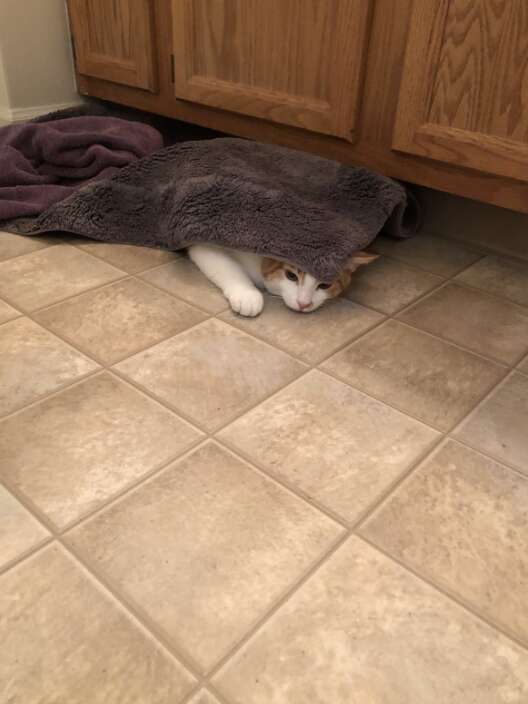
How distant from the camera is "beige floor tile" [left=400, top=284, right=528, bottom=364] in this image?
1106mm

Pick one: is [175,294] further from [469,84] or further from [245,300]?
[469,84]

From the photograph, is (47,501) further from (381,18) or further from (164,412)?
(381,18)

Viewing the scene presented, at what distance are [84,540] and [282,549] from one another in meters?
0.22

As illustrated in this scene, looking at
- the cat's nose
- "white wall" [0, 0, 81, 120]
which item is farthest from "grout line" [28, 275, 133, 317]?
"white wall" [0, 0, 81, 120]

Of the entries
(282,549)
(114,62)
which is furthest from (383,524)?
(114,62)

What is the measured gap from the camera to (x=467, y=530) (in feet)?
2.40

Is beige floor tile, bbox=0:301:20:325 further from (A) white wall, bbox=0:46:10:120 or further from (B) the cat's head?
(A) white wall, bbox=0:46:10:120

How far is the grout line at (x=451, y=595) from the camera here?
618mm

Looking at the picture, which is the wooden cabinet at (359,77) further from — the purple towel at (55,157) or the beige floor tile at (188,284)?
the beige floor tile at (188,284)

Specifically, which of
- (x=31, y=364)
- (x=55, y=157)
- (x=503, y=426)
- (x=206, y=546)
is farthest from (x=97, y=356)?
(x=55, y=157)

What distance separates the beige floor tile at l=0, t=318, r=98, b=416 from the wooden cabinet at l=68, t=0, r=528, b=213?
765 mm

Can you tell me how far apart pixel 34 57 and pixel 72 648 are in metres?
1.81

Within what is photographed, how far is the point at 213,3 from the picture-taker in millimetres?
1469

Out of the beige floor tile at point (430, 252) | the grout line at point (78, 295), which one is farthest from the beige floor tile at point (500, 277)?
the grout line at point (78, 295)
